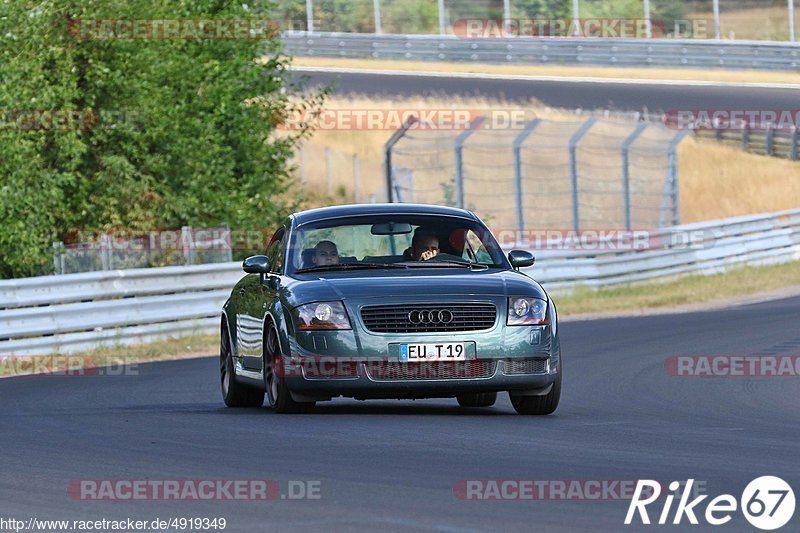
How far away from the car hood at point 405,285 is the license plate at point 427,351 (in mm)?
336

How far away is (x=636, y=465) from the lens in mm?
8414

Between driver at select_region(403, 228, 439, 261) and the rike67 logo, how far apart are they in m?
4.56

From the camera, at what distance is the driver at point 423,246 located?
12.1 m

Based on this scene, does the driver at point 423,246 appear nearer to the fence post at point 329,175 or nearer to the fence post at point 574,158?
the fence post at point 574,158

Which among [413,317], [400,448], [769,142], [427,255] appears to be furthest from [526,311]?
[769,142]

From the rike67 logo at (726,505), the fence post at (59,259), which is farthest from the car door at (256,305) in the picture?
the fence post at (59,259)

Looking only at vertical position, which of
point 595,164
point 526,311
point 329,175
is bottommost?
point 595,164

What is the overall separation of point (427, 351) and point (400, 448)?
169 cm

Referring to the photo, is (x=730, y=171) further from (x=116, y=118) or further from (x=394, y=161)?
(x=116, y=118)

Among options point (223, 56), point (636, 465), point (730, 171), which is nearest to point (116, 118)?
point (223, 56)

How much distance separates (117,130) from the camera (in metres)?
25.7

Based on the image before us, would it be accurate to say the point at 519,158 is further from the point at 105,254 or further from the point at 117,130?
the point at 105,254

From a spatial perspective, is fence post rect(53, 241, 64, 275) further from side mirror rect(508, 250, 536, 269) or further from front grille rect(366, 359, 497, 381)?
front grille rect(366, 359, 497, 381)

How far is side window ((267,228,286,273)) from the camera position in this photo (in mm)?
12438
